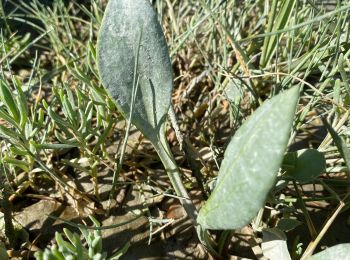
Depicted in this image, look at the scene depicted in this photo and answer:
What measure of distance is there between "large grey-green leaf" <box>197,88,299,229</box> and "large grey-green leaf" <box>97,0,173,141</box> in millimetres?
216

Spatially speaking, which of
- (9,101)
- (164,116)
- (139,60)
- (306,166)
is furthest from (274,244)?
(9,101)

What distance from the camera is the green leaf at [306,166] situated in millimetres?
791

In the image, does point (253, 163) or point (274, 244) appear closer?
point (253, 163)

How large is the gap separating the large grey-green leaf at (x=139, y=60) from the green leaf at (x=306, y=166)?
235 millimetres

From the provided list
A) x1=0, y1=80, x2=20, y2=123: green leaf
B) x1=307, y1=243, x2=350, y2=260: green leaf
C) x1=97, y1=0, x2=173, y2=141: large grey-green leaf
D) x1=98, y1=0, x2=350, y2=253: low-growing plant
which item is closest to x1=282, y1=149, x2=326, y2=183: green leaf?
x1=98, y1=0, x2=350, y2=253: low-growing plant

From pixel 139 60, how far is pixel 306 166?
1.06 feet

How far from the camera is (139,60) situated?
848mm

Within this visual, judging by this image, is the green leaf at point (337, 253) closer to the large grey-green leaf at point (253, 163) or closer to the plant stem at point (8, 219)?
the large grey-green leaf at point (253, 163)

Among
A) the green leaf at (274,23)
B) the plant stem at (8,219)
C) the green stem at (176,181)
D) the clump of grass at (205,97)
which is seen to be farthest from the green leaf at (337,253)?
the plant stem at (8,219)

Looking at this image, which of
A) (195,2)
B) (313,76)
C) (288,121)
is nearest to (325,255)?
(288,121)

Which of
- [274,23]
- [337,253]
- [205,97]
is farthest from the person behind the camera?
[205,97]

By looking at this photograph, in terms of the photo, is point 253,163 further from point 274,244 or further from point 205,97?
point 205,97

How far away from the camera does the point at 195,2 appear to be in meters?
1.44

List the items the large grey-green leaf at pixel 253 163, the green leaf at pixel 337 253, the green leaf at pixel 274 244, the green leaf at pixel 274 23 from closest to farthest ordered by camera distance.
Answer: the large grey-green leaf at pixel 253 163 → the green leaf at pixel 337 253 → the green leaf at pixel 274 244 → the green leaf at pixel 274 23
